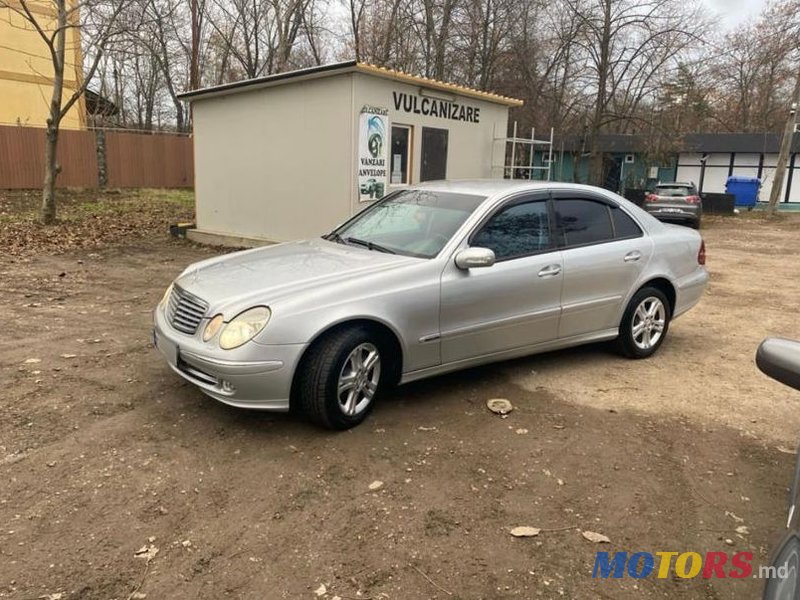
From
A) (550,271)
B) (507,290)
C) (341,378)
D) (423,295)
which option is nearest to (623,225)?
(550,271)

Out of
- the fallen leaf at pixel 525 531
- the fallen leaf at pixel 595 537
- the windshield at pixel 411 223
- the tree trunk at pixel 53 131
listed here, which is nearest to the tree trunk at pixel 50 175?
the tree trunk at pixel 53 131

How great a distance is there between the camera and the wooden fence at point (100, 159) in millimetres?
19578

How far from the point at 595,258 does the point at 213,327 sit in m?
3.10

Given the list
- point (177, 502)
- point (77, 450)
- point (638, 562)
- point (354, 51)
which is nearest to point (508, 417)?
point (638, 562)

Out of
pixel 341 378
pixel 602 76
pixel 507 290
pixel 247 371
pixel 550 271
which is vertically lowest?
pixel 341 378

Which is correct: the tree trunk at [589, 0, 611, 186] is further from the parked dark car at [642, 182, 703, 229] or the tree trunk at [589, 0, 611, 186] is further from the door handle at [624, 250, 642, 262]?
the door handle at [624, 250, 642, 262]

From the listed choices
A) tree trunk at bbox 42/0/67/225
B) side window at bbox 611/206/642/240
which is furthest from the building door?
tree trunk at bbox 42/0/67/225

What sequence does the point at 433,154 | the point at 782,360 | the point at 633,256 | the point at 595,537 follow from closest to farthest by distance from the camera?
1. the point at 782,360
2. the point at 595,537
3. the point at 633,256
4. the point at 433,154

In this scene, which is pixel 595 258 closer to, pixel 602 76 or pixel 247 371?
pixel 247 371

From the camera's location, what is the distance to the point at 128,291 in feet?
25.8

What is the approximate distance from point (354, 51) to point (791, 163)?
22007 mm

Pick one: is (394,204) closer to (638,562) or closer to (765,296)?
(638,562)

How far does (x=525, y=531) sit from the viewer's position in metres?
2.97

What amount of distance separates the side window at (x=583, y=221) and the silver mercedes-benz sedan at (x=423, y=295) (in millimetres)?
13
